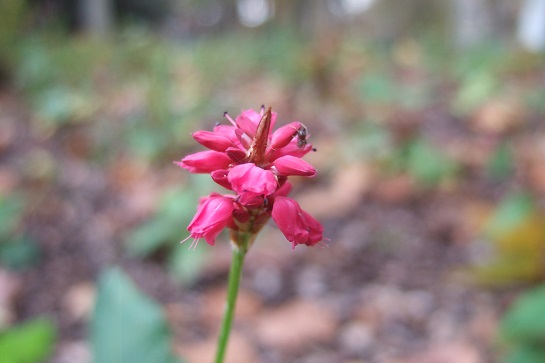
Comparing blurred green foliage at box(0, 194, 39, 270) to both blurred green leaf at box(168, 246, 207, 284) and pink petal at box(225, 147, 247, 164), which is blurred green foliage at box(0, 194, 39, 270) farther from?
pink petal at box(225, 147, 247, 164)

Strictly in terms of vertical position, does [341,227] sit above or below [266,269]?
above

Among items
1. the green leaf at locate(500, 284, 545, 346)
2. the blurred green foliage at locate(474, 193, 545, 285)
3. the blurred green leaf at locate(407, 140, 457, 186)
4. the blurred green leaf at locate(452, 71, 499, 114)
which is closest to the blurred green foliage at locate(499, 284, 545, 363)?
the green leaf at locate(500, 284, 545, 346)

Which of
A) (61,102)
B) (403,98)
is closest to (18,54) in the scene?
(61,102)

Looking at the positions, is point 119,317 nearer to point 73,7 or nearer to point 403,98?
point 403,98

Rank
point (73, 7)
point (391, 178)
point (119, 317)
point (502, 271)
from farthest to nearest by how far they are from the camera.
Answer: point (73, 7) < point (391, 178) < point (502, 271) < point (119, 317)

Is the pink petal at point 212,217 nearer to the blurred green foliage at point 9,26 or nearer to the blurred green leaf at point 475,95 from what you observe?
the blurred green leaf at point 475,95

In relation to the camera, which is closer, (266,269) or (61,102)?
(266,269)

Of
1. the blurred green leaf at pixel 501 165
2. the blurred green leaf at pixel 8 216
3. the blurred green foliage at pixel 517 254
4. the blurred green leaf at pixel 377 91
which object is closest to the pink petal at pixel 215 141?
the blurred green foliage at pixel 517 254
